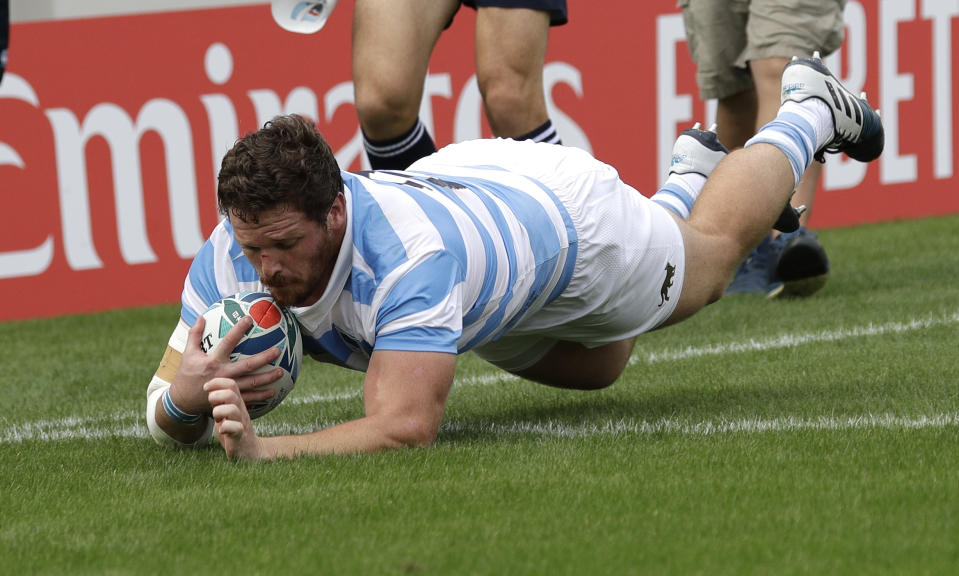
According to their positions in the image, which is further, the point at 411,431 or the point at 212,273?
the point at 212,273

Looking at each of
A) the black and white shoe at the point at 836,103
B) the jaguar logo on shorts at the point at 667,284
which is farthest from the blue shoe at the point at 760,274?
the jaguar logo on shorts at the point at 667,284

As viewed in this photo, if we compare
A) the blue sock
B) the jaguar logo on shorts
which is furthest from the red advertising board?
the jaguar logo on shorts

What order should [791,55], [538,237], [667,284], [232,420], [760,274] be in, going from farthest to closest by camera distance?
[760,274], [791,55], [667,284], [538,237], [232,420]

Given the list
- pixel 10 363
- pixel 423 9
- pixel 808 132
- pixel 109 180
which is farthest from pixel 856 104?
pixel 109 180

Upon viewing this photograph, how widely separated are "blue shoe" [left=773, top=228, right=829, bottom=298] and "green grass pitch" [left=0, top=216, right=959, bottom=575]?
97 centimetres

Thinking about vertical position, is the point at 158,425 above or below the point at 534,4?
below

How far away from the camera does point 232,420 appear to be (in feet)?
11.4

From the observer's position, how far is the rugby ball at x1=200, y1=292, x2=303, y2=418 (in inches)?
145

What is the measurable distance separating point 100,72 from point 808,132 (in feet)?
13.3

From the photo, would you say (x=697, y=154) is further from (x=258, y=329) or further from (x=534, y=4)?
(x=258, y=329)

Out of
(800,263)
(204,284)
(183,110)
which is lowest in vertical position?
(800,263)

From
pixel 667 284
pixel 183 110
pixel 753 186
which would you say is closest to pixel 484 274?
pixel 667 284

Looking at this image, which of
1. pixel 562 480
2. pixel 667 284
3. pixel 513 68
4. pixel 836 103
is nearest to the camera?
pixel 562 480

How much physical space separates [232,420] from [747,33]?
3.89m
